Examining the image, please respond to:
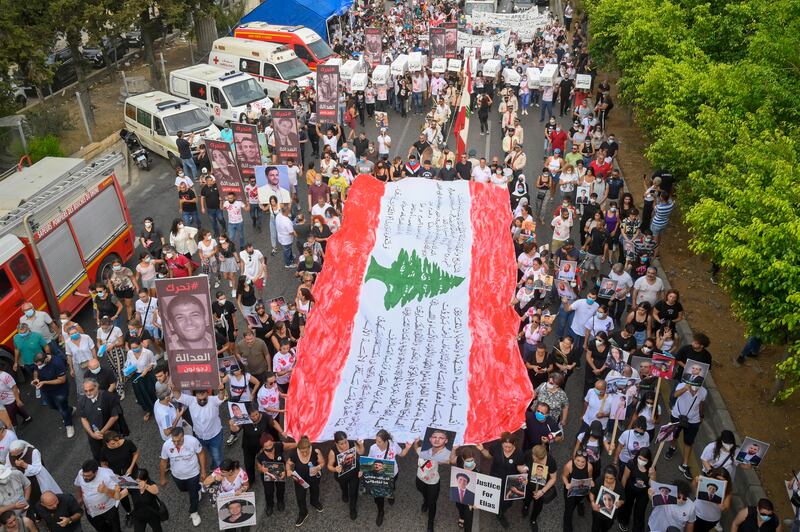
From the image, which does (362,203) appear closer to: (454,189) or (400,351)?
(454,189)

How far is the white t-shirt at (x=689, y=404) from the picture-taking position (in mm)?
9422

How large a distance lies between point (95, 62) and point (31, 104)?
5.76 meters

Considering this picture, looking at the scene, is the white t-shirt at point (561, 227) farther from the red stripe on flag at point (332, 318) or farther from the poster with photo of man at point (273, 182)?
the poster with photo of man at point (273, 182)

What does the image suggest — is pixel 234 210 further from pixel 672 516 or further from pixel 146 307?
pixel 672 516

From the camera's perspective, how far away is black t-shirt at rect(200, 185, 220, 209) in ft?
50.8

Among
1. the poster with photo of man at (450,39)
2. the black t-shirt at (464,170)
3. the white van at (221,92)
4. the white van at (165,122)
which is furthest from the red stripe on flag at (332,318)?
the poster with photo of man at (450,39)

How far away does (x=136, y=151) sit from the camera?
21.2 m

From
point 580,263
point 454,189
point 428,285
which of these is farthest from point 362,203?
point 580,263

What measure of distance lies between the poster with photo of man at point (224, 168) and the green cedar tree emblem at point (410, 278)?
14.0 ft

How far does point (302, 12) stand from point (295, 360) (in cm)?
2618

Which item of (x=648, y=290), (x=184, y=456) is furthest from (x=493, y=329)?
(x=184, y=456)

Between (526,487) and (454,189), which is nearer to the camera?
(526,487)

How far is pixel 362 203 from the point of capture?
49.7 ft

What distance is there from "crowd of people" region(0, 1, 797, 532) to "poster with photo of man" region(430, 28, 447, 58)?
379 inches
